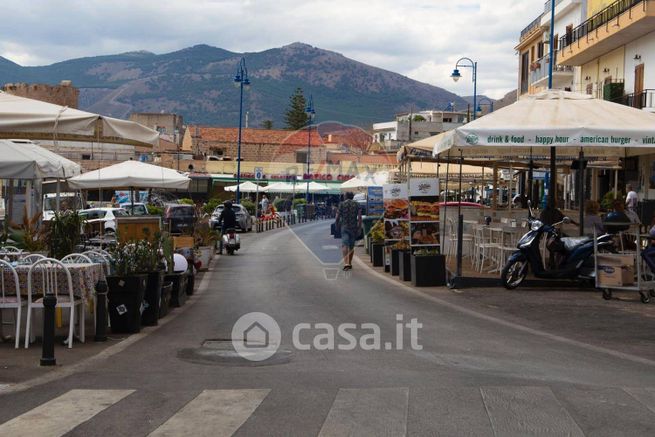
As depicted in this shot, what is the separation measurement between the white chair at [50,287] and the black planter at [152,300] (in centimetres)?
175

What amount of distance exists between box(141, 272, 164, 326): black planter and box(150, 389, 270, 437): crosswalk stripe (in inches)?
187

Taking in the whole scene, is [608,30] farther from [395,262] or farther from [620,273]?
[620,273]

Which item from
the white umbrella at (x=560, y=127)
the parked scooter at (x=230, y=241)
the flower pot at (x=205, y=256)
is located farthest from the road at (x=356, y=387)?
the parked scooter at (x=230, y=241)

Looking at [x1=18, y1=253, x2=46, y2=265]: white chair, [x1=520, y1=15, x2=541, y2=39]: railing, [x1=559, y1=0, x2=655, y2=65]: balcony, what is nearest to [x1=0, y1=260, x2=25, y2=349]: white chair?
[x1=18, y1=253, x2=46, y2=265]: white chair

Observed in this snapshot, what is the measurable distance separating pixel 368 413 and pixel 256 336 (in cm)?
475

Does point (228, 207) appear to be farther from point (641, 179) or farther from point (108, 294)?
point (108, 294)

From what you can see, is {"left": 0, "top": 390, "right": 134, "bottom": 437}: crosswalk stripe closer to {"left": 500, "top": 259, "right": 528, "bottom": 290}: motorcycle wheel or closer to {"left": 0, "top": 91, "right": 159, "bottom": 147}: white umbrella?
{"left": 0, "top": 91, "right": 159, "bottom": 147}: white umbrella

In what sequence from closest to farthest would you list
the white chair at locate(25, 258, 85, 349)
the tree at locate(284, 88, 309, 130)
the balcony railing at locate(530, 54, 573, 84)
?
the white chair at locate(25, 258, 85, 349), the balcony railing at locate(530, 54, 573, 84), the tree at locate(284, 88, 309, 130)

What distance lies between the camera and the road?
6.86 meters

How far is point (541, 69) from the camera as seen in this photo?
49344mm

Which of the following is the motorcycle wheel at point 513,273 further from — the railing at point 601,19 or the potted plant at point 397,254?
the railing at point 601,19

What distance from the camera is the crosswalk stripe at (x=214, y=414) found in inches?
266

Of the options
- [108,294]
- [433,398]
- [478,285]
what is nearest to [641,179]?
[478,285]

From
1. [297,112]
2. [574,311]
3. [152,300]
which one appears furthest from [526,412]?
[297,112]
